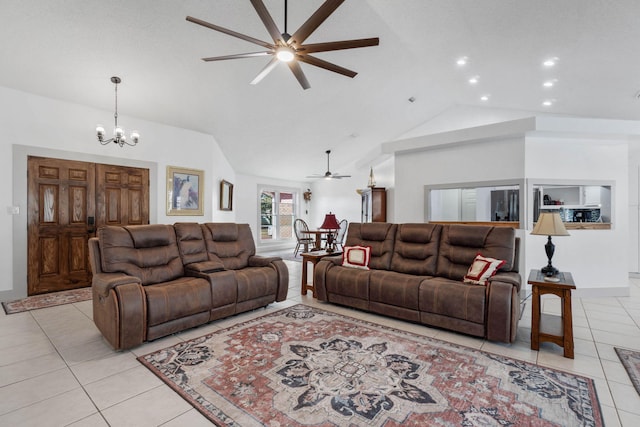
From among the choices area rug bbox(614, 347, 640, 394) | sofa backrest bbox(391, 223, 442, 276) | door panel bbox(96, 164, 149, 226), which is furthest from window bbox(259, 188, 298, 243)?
area rug bbox(614, 347, 640, 394)

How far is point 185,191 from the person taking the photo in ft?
18.9

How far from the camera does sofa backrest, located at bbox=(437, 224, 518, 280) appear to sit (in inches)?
124

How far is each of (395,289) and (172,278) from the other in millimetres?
2380

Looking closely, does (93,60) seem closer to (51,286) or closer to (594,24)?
(51,286)

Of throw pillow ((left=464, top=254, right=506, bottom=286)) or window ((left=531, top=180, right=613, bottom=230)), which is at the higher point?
window ((left=531, top=180, right=613, bottom=230))

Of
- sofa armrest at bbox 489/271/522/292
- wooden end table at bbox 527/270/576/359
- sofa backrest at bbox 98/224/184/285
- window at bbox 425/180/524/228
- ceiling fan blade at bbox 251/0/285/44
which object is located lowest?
wooden end table at bbox 527/270/576/359

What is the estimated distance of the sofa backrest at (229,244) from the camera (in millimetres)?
3754

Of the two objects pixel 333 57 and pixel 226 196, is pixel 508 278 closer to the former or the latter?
pixel 333 57

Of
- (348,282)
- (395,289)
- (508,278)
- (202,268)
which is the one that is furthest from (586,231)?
(202,268)

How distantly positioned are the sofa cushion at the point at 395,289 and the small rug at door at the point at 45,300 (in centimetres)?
384

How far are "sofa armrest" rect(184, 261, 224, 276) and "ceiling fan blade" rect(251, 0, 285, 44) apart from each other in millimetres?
2314

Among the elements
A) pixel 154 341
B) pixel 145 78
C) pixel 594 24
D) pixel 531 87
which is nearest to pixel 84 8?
pixel 145 78

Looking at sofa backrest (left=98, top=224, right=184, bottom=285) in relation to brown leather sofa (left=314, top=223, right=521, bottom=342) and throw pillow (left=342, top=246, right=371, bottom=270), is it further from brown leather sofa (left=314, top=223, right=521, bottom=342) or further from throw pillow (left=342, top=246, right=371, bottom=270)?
throw pillow (left=342, top=246, right=371, bottom=270)

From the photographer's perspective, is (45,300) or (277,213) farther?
(277,213)
